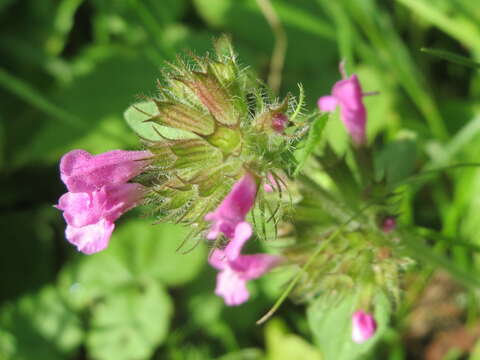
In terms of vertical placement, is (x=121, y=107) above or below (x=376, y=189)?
above

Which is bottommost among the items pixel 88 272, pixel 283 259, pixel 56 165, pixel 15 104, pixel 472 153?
pixel 88 272

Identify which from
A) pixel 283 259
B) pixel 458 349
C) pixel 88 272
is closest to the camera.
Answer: pixel 283 259

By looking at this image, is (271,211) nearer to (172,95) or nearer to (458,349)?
(172,95)

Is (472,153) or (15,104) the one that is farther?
(15,104)

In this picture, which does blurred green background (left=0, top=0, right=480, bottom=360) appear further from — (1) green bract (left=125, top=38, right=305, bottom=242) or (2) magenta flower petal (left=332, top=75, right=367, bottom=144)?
(1) green bract (left=125, top=38, right=305, bottom=242)

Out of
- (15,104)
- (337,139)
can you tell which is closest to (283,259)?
(337,139)

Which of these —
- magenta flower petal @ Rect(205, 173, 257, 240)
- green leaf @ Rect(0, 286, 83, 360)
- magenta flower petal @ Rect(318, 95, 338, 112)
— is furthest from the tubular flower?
green leaf @ Rect(0, 286, 83, 360)

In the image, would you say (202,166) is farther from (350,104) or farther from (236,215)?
(350,104)

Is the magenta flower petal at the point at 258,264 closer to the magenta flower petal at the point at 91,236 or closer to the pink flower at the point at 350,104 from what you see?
the pink flower at the point at 350,104

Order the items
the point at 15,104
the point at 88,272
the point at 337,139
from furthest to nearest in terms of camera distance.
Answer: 1. the point at 15,104
2. the point at 88,272
3. the point at 337,139
